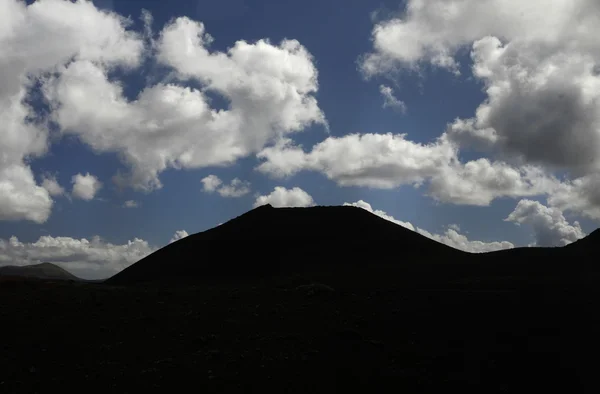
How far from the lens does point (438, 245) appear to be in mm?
60406

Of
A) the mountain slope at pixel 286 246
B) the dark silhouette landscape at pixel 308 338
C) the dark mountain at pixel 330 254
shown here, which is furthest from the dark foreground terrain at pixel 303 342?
the mountain slope at pixel 286 246

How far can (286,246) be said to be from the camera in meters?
58.2

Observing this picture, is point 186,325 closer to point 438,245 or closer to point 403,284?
point 403,284

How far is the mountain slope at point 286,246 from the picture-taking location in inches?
2046

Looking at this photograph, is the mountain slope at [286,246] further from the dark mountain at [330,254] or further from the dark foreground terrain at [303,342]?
the dark foreground terrain at [303,342]

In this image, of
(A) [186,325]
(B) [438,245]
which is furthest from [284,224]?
(A) [186,325]

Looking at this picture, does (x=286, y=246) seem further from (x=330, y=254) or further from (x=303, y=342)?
(x=303, y=342)

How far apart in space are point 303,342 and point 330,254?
3740 centimetres

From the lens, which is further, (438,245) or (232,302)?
(438,245)

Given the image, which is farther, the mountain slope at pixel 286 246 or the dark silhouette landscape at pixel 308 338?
the mountain slope at pixel 286 246

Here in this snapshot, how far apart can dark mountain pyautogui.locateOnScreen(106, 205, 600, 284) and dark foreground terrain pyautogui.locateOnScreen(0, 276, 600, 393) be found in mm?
14223

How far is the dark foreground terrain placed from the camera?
1414 centimetres

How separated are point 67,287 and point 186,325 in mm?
14409

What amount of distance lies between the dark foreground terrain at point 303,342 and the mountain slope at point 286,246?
2520 cm
